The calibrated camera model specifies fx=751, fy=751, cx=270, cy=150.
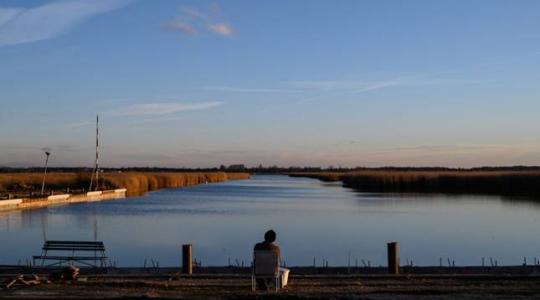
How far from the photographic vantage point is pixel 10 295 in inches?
442

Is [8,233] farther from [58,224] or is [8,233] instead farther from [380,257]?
[380,257]

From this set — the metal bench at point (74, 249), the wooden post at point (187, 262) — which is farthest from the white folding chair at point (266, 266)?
the metal bench at point (74, 249)

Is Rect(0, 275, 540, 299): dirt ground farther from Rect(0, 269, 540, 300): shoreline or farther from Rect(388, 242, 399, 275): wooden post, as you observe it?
Rect(388, 242, 399, 275): wooden post

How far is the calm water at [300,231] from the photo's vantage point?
943 inches

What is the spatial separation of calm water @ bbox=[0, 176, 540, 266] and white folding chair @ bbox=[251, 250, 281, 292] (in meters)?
9.32

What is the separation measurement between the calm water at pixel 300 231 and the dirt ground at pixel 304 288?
726cm

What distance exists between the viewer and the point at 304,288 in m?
13.1

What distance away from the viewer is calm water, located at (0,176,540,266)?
23953mm

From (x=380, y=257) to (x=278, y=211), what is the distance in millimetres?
20787

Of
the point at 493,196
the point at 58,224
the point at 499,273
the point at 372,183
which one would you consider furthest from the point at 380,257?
the point at 372,183

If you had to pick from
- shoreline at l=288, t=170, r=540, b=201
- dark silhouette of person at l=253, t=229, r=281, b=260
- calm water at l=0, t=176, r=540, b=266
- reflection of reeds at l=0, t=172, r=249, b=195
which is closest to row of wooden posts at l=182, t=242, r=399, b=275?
dark silhouette of person at l=253, t=229, r=281, b=260

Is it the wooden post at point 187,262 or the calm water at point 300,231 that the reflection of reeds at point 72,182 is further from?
the wooden post at point 187,262

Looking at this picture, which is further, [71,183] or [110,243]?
[71,183]

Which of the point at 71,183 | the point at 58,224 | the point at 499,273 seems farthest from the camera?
the point at 71,183
